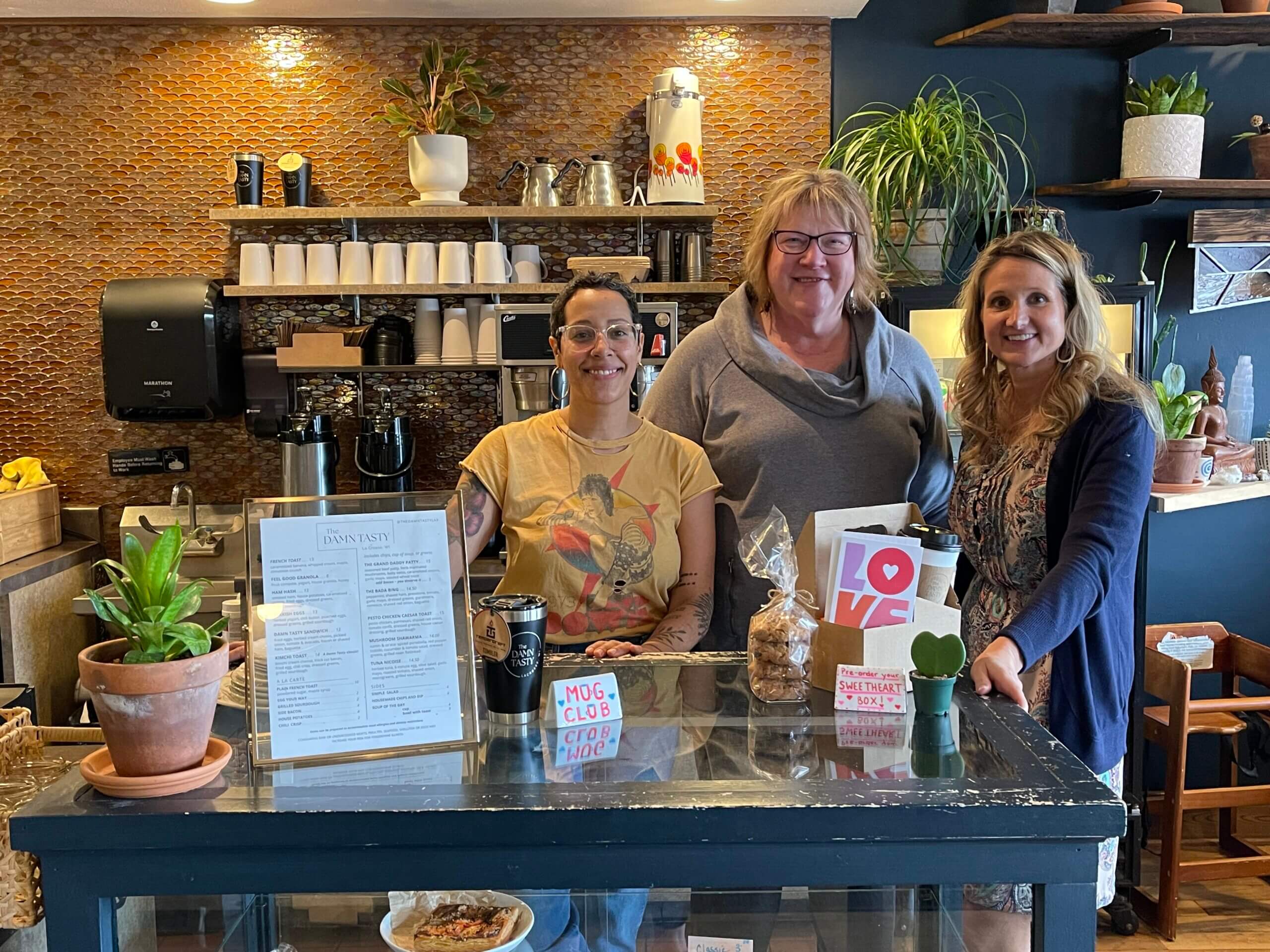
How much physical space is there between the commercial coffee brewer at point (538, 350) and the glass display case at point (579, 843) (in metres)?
2.50

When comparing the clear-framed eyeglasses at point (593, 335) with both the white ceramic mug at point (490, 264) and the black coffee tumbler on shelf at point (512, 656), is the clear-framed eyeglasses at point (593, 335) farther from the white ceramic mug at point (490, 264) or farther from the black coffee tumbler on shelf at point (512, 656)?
the white ceramic mug at point (490, 264)

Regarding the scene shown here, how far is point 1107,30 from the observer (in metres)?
3.57

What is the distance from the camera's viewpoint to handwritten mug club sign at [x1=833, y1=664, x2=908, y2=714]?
131 cm

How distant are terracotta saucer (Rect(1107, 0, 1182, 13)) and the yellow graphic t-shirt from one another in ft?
8.65

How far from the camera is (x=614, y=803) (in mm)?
1047

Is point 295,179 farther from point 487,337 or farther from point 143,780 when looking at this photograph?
point 143,780

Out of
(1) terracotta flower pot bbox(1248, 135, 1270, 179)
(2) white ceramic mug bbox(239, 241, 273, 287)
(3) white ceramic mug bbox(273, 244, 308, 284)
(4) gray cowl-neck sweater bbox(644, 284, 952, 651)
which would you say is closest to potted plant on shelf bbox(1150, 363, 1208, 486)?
(1) terracotta flower pot bbox(1248, 135, 1270, 179)

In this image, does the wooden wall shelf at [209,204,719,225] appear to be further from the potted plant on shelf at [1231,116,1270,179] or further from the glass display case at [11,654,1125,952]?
the glass display case at [11,654,1125,952]

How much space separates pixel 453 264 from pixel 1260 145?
109 inches

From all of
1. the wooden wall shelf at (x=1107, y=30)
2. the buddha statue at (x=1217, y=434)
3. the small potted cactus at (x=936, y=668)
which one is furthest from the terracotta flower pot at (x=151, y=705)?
the wooden wall shelf at (x=1107, y=30)

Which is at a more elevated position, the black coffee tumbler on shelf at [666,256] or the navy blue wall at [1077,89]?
the navy blue wall at [1077,89]

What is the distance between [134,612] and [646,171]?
3083mm

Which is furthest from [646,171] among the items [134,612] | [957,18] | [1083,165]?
[134,612]

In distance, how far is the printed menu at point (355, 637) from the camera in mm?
1159
